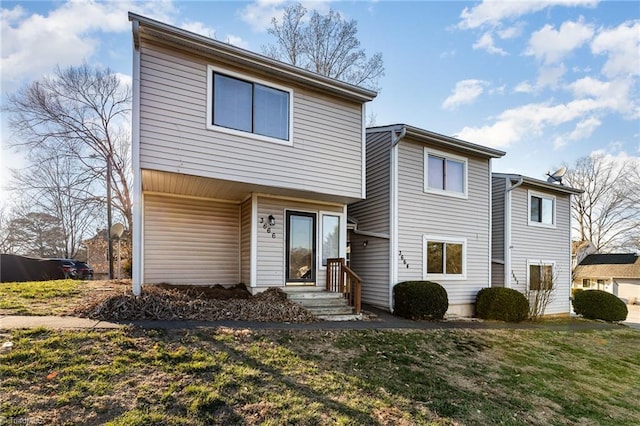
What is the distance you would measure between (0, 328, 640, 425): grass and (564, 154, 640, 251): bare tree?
106ft

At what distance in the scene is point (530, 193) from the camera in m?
14.4

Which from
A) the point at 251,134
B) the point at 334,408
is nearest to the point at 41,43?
the point at 251,134

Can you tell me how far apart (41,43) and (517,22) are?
49.3 ft

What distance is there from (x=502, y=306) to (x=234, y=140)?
9558mm

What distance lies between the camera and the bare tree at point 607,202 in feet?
103

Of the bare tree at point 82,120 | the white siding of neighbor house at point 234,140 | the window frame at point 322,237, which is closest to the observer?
the white siding of neighbor house at point 234,140

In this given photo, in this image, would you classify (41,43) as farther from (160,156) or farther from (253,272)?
(253,272)

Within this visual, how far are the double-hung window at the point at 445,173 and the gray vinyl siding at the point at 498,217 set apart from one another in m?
2.82

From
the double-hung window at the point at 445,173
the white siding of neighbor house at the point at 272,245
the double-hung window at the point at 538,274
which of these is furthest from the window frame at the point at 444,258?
the white siding of neighbor house at the point at 272,245

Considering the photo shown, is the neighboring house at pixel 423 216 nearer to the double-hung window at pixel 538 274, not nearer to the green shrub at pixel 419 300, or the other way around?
the green shrub at pixel 419 300

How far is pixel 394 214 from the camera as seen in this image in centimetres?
1061

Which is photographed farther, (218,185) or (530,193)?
(530,193)

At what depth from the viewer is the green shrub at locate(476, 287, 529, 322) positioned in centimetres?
1122

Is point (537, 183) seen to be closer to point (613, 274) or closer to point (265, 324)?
point (265, 324)
